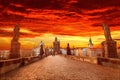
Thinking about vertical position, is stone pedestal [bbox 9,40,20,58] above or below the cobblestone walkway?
above

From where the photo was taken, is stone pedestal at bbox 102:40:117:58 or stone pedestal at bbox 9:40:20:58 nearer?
stone pedestal at bbox 102:40:117:58

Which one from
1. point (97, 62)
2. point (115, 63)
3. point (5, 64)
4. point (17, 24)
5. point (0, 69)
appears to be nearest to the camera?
point (0, 69)

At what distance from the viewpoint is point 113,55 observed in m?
18.7

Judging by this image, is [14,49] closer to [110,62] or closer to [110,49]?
[110,49]

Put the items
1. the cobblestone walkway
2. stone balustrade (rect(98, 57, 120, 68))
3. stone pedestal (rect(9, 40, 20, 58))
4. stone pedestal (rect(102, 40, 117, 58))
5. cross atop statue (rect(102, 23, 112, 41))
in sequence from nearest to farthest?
1. the cobblestone walkway
2. stone balustrade (rect(98, 57, 120, 68))
3. stone pedestal (rect(102, 40, 117, 58))
4. cross atop statue (rect(102, 23, 112, 41))
5. stone pedestal (rect(9, 40, 20, 58))

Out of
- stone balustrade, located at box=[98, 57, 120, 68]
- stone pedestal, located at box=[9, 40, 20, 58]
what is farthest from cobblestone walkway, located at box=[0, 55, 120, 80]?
stone pedestal, located at box=[9, 40, 20, 58]

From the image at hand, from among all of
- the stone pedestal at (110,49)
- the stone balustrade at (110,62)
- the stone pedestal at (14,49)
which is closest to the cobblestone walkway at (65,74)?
the stone balustrade at (110,62)

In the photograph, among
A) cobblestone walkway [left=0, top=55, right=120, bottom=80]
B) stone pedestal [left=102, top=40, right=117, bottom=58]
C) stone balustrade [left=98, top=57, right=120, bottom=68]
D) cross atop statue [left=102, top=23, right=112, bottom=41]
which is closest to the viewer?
cobblestone walkway [left=0, top=55, right=120, bottom=80]

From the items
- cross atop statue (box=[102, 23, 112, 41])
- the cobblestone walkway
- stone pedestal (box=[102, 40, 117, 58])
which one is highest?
cross atop statue (box=[102, 23, 112, 41])

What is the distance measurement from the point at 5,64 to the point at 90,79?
277 inches

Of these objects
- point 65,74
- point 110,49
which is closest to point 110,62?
point 110,49

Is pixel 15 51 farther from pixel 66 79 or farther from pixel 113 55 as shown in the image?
pixel 66 79

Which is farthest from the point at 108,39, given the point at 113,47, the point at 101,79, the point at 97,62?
the point at 101,79

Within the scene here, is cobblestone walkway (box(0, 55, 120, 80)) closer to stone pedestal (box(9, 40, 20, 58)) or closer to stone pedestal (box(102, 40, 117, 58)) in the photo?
stone pedestal (box(102, 40, 117, 58))
